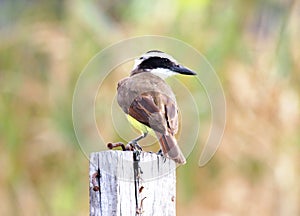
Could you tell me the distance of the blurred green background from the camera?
509 cm

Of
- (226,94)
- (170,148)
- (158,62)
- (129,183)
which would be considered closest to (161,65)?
(158,62)

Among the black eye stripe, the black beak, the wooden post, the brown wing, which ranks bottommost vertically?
the wooden post

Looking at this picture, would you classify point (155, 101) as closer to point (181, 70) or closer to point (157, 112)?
point (157, 112)

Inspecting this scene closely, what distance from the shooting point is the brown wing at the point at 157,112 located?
2738 millimetres

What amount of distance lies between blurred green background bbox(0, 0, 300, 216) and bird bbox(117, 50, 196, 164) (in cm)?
209

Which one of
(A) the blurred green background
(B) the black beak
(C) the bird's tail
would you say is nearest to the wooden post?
(C) the bird's tail

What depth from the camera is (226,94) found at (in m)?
5.11

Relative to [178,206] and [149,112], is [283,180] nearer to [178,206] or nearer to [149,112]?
[178,206]

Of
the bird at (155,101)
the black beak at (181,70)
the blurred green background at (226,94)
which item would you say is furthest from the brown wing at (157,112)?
the blurred green background at (226,94)

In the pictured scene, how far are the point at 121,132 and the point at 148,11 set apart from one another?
237cm

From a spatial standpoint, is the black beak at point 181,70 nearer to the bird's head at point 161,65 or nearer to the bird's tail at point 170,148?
the bird's head at point 161,65

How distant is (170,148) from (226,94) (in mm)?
2446

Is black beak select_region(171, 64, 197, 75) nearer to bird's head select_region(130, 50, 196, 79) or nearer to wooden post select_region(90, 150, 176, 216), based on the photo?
bird's head select_region(130, 50, 196, 79)

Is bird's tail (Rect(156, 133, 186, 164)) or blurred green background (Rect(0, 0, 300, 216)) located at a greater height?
blurred green background (Rect(0, 0, 300, 216))
